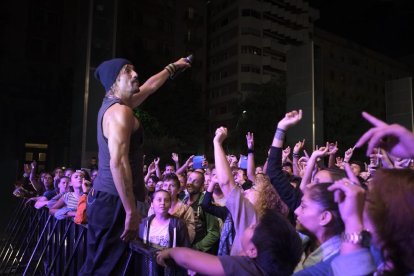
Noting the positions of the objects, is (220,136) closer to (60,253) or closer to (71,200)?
(60,253)

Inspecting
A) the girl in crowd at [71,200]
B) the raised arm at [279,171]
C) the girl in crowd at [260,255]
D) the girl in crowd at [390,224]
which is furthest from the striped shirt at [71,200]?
the girl in crowd at [390,224]

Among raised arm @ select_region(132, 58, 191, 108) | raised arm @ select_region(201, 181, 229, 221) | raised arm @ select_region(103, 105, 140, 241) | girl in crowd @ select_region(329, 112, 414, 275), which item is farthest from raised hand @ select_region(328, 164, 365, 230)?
raised arm @ select_region(201, 181, 229, 221)

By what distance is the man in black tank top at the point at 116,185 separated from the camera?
10.4 ft

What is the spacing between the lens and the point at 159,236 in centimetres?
441

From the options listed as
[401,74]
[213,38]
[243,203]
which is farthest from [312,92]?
[401,74]

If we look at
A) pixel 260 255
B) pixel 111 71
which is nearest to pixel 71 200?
pixel 111 71

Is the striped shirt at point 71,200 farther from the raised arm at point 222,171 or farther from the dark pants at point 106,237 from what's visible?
the raised arm at point 222,171

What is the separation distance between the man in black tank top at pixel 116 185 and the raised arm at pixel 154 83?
437 millimetres

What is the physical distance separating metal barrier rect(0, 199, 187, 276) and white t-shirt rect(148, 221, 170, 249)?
27.8 inches

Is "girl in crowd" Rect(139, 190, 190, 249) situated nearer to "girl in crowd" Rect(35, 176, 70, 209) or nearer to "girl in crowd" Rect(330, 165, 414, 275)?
"girl in crowd" Rect(330, 165, 414, 275)

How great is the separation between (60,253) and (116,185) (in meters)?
3.12

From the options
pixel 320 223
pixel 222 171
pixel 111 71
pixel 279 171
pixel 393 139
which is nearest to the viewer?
pixel 393 139

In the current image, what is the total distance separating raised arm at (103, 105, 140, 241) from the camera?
10.4 feet

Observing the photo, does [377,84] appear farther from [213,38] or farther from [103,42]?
[103,42]
